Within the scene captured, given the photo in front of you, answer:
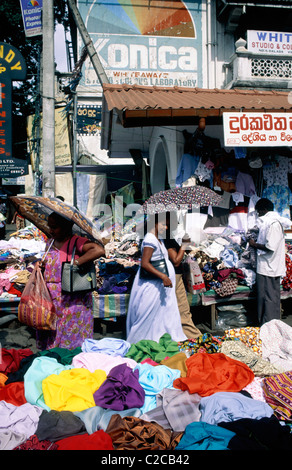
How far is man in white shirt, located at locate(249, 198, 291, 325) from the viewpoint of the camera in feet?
16.2

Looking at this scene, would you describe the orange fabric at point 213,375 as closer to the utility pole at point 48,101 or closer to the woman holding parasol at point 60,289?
the woman holding parasol at point 60,289

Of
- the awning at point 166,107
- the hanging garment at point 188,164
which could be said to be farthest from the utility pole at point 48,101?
the hanging garment at point 188,164

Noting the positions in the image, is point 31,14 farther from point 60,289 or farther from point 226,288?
point 60,289

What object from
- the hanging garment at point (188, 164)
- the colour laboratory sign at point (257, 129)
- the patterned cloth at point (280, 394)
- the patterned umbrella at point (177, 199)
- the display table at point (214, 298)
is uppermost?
the colour laboratory sign at point (257, 129)

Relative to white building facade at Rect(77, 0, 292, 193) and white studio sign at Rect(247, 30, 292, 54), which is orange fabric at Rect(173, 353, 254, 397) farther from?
white studio sign at Rect(247, 30, 292, 54)

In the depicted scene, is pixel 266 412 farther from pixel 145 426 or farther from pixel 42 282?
pixel 42 282

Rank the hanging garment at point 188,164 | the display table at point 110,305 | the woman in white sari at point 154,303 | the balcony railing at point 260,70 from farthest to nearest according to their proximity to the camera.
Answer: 1. the balcony railing at point 260,70
2. the hanging garment at point 188,164
3. the display table at point 110,305
4. the woman in white sari at point 154,303

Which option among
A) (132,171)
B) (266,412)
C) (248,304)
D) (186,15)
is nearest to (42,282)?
(266,412)

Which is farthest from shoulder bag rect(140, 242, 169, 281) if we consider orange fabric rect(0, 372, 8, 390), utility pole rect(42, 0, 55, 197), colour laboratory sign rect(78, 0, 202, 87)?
colour laboratory sign rect(78, 0, 202, 87)

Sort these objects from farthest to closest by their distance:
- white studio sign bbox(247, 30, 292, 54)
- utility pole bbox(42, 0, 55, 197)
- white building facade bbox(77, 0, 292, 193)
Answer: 1. white building facade bbox(77, 0, 292, 193)
2. white studio sign bbox(247, 30, 292, 54)
3. utility pole bbox(42, 0, 55, 197)

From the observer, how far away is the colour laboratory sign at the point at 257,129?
551 cm

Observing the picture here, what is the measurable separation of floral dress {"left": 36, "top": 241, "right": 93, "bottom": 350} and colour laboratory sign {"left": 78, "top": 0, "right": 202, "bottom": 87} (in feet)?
42.8

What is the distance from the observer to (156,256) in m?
4.10

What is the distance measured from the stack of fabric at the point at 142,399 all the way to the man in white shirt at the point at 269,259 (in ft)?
5.55
